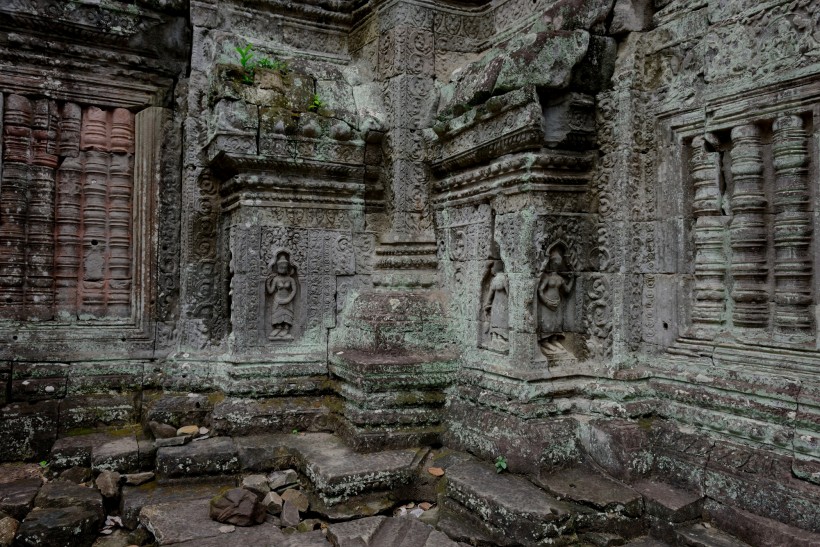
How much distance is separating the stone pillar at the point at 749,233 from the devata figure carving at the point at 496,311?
166 centimetres

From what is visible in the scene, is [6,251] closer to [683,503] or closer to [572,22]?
[572,22]

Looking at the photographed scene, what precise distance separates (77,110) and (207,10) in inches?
64.5

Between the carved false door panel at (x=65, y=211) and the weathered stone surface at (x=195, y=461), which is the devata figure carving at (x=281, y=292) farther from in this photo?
the carved false door panel at (x=65, y=211)

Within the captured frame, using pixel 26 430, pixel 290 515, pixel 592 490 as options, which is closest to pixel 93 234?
pixel 26 430

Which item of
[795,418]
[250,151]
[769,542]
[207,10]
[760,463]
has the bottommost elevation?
[769,542]

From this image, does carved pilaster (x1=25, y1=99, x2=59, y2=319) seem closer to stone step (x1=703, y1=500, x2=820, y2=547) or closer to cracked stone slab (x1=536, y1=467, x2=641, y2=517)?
cracked stone slab (x1=536, y1=467, x2=641, y2=517)

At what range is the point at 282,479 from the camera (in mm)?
4504

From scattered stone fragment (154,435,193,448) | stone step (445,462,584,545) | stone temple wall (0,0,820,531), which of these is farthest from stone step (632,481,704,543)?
scattered stone fragment (154,435,193,448)

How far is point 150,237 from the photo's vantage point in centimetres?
603

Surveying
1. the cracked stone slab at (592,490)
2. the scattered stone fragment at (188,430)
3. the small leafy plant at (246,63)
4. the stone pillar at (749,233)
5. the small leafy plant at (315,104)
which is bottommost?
the cracked stone slab at (592,490)

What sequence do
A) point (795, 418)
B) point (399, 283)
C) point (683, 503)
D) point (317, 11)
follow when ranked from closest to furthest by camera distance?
point (795, 418) < point (683, 503) < point (399, 283) < point (317, 11)

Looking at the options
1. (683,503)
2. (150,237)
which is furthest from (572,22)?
(150,237)

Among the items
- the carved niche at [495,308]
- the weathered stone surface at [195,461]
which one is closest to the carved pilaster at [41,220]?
the weathered stone surface at [195,461]

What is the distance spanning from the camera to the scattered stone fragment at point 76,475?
15.4ft
